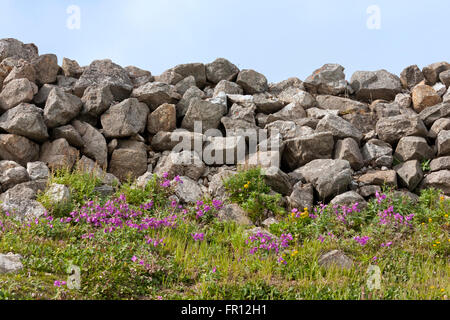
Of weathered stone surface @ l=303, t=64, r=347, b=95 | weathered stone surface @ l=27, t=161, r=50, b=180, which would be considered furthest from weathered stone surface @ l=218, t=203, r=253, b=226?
weathered stone surface @ l=303, t=64, r=347, b=95

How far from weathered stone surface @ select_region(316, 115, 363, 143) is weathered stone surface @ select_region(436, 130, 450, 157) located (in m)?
1.72

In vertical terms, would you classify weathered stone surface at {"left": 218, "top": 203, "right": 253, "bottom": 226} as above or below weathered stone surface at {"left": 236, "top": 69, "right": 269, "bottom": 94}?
below

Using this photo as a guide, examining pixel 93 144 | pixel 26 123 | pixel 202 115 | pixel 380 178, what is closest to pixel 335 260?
pixel 380 178

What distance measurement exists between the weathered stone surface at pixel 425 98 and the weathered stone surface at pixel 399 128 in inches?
49.2

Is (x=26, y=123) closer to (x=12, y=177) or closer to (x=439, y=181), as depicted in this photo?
(x=12, y=177)

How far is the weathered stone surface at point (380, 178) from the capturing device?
10.0m

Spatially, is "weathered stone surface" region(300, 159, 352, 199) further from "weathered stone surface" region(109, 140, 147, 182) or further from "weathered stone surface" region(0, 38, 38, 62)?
"weathered stone surface" region(0, 38, 38, 62)

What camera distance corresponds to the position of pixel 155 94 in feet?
39.2

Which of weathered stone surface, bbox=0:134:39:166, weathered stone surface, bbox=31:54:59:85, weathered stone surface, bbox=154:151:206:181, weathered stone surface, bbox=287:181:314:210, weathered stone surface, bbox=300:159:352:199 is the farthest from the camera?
weathered stone surface, bbox=31:54:59:85

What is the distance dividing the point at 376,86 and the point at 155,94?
6049 mm

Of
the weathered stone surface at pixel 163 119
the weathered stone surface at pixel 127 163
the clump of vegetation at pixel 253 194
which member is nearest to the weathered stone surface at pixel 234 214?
the clump of vegetation at pixel 253 194

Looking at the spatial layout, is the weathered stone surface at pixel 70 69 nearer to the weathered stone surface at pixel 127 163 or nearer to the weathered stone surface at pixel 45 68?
the weathered stone surface at pixel 45 68

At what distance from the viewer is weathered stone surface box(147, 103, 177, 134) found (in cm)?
1162

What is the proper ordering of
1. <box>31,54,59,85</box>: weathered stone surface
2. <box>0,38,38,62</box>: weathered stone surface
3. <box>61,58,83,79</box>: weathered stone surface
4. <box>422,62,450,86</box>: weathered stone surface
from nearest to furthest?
<box>31,54,59,85</box>: weathered stone surface → <box>0,38,38,62</box>: weathered stone surface → <box>61,58,83,79</box>: weathered stone surface → <box>422,62,450,86</box>: weathered stone surface
